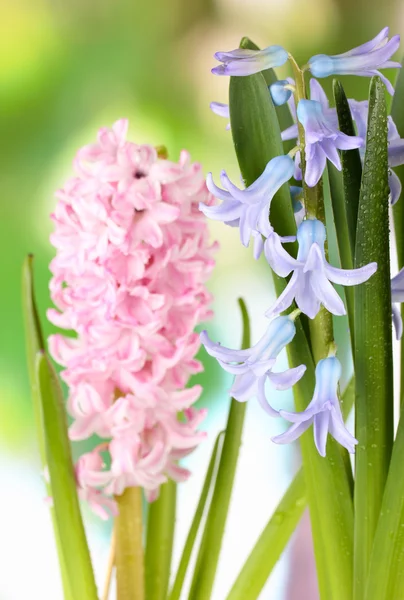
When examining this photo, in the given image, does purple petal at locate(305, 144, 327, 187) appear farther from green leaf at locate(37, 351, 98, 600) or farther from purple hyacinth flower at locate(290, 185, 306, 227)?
green leaf at locate(37, 351, 98, 600)

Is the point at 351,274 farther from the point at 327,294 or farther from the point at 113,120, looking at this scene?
the point at 113,120

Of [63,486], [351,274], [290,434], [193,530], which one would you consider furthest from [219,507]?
[351,274]

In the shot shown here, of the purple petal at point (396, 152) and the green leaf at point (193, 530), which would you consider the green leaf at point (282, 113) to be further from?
the green leaf at point (193, 530)

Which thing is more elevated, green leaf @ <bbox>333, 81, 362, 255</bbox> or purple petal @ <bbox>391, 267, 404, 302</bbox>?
green leaf @ <bbox>333, 81, 362, 255</bbox>

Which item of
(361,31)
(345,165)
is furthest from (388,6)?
(345,165)

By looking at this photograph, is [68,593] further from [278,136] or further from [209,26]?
[209,26]

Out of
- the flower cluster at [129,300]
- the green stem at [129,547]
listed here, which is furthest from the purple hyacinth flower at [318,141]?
the green stem at [129,547]

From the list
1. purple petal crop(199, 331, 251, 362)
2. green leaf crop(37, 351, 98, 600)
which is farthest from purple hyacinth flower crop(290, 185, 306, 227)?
green leaf crop(37, 351, 98, 600)
